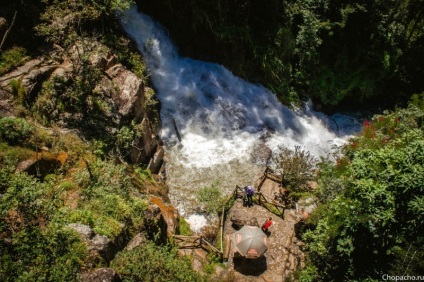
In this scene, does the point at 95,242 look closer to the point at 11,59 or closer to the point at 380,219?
the point at 380,219

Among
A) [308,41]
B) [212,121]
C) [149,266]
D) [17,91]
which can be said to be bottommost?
[149,266]

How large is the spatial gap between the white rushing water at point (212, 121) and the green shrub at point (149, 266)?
5.23 metres

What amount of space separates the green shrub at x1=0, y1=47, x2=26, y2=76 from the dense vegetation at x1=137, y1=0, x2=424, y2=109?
7868 millimetres

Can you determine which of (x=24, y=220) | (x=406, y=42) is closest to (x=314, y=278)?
(x=24, y=220)

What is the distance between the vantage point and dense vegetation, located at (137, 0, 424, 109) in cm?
1697

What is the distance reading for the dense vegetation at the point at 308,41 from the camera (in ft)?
55.7

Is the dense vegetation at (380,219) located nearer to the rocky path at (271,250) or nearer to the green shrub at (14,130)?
the rocky path at (271,250)

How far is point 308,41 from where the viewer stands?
17750 mm

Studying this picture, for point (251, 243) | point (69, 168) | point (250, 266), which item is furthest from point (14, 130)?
point (250, 266)

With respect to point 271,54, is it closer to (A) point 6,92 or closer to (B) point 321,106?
(B) point 321,106

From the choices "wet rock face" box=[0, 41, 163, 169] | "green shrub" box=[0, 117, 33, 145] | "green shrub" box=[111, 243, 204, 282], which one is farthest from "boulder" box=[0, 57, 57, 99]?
"green shrub" box=[111, 243, 204, 282]

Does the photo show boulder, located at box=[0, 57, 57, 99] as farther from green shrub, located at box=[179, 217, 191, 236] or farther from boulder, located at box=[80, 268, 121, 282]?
green shrub, located at box=[179, 217, 191, 236]

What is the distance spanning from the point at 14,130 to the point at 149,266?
5977mm

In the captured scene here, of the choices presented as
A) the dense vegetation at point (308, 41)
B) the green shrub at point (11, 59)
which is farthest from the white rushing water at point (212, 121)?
the green shrub at point (11, 59)
